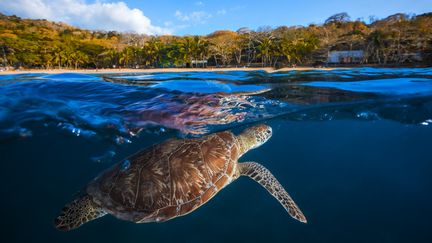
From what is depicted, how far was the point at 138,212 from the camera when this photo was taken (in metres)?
4.25

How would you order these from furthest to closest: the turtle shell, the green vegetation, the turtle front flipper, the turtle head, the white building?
the white building, the green vegetation, the turtle head, the turtle front flipper, the turtle shell

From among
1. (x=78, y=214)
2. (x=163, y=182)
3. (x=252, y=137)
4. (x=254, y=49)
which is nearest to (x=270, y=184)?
(x=252, y=137)

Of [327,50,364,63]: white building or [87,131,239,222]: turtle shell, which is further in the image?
[327,50,364,63]: white building

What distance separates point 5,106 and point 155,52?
2123 inches

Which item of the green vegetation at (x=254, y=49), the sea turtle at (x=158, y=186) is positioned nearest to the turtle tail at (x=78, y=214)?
the sea turtle at (x=158, y=186)

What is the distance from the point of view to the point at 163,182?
4496mm

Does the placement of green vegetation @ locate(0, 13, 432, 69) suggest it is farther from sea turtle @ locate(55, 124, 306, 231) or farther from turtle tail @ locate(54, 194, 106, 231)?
turtle tail @ locate(54, 194, 106, 231)

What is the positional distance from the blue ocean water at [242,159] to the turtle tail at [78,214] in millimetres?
2008

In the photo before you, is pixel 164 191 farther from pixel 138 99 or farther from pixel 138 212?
pixel 138 99

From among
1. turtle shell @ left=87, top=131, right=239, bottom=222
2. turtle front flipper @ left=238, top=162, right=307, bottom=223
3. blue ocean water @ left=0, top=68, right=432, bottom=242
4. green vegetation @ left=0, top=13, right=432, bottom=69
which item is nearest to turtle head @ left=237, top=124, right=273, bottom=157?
turtle front flipper @ left=238, top=162, right=307, bottom=223

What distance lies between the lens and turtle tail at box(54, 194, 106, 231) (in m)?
4.38

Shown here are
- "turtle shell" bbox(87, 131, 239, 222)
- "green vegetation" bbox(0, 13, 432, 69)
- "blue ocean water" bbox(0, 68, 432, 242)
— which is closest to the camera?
"turtle shell" bbox(87, 131, 239, 222)

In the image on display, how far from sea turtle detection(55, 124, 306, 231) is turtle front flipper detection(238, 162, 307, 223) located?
2 cm

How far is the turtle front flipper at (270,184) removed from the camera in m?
5.10
